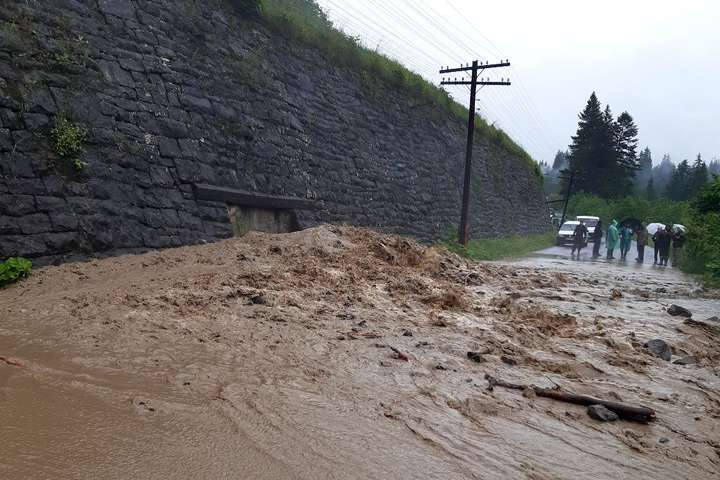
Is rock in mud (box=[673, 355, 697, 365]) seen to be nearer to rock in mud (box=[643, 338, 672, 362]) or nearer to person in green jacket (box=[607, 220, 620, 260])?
rock in mud (box=[643, 338, 672, 362])

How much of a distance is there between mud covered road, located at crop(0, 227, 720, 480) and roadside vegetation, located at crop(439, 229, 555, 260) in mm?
10983

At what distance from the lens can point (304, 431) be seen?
2773 mm

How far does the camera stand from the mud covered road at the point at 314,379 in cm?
251

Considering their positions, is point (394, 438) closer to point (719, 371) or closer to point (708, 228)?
point (719, 371)

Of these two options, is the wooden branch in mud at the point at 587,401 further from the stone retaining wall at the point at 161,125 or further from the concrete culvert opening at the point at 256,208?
the concrete culvert opening at the point at 256,208

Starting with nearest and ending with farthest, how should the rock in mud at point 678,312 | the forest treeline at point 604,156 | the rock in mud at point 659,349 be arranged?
the rock in mud at point 659,349
the rock in mud at point 678,312
the forest treeline at point 604,156

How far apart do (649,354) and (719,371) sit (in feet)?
1.96

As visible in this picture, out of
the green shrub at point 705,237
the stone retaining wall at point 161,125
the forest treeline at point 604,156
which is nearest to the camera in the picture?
the stone retaining wall at point 161,125

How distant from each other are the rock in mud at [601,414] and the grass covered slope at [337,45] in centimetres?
1077

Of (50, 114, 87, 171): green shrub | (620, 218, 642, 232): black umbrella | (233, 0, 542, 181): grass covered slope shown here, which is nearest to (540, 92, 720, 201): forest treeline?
(620, 218, 642, 232): black umbrella

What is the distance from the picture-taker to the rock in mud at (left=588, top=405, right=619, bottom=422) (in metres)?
3.35

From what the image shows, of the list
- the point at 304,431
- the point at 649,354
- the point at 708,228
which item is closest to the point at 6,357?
the point at 304,431

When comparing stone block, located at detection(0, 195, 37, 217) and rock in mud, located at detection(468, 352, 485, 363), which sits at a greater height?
stone block, located at detection(0, 195, 37, 217)

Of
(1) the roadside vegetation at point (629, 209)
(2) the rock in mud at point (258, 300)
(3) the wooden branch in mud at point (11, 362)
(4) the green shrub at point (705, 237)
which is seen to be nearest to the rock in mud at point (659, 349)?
(2) the rock in mud at point (258, 300)
